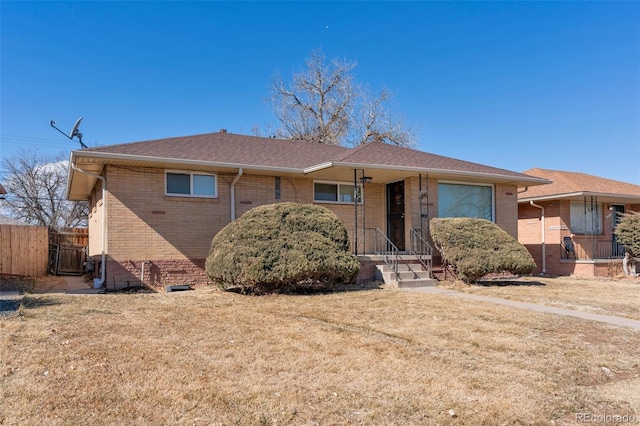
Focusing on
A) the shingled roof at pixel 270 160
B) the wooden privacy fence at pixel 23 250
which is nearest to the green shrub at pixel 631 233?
the shingled roof at pixel 270 160

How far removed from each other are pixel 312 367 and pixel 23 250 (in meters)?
13.6

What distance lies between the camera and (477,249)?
37.9ft

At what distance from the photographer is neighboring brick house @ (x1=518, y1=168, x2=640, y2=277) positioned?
1647cm

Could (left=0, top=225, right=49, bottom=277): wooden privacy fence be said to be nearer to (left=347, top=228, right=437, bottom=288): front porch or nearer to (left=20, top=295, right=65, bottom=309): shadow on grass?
(left=20, top=295, right=65, bottom=309): shadow on grass

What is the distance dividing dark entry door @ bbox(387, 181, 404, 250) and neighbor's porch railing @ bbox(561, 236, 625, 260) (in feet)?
24.3

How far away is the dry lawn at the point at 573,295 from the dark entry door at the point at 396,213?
2703mm

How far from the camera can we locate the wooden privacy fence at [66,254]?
17016 millimetres

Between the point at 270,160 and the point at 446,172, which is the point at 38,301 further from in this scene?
the point at 446,172

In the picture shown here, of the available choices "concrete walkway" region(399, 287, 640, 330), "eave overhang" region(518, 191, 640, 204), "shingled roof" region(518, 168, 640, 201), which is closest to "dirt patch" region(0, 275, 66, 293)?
"concrete walkway" region(399, 287, 640, 330)

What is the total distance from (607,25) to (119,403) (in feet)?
52.4

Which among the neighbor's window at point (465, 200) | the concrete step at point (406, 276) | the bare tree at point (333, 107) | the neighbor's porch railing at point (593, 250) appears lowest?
the concrete step at point (406, 276)

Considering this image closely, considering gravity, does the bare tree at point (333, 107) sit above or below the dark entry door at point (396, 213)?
above

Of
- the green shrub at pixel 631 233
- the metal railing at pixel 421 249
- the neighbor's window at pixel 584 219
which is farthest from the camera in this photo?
the neighbor's window at pixel 584 219

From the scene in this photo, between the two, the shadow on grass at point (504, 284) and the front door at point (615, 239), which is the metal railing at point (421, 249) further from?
the front door at point (615, 239)
